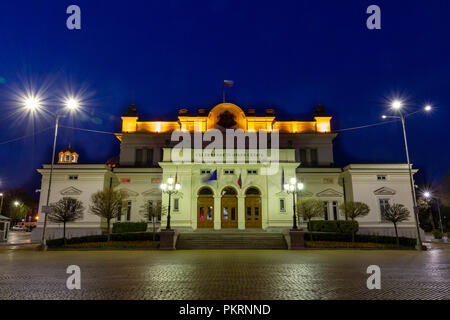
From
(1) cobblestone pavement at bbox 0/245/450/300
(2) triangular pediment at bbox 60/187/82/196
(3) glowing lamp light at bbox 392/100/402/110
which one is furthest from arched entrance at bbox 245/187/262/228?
(1) cobblestone pavement at bbox 0/245/450/300

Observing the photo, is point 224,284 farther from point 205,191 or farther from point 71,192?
point 71,192

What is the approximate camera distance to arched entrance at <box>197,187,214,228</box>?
3428cm

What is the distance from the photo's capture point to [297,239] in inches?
992

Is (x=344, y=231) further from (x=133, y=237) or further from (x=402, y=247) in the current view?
(x=133, y=237)

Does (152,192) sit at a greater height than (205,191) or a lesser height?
greater

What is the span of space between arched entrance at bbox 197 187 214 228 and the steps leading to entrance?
16.5 feet

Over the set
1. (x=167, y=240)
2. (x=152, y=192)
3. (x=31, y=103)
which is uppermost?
(x=31, y=103)

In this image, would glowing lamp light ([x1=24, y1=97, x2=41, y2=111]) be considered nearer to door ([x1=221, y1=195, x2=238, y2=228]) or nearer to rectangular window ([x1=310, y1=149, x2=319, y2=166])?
door ([x1=221, y1=195, x2=238, y2=228])

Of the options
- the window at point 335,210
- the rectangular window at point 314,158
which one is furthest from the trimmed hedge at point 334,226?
the rectangular window at point 314,158

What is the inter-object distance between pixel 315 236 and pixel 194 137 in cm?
2012

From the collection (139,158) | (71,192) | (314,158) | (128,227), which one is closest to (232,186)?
(128,227)

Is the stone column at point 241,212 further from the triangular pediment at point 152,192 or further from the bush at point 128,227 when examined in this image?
the bush at point 128,227

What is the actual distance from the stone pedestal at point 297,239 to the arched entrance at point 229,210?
32.8 feet

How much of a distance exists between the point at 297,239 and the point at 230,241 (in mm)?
5859
